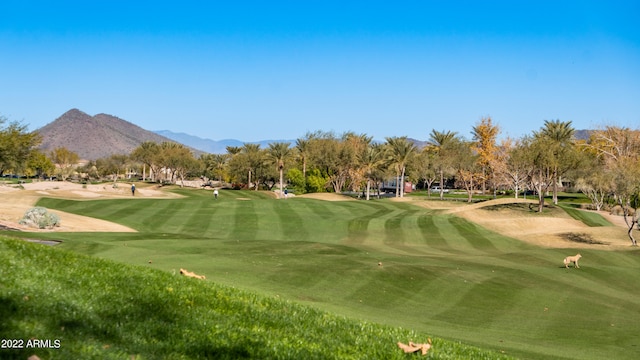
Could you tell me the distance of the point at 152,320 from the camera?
30.4 feet

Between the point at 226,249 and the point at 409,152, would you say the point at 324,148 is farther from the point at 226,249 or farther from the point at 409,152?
the point at 226,249

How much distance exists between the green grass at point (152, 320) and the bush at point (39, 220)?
26.7 meters

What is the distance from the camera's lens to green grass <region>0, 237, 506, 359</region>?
8.01 meters

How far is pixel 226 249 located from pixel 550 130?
87642 mm

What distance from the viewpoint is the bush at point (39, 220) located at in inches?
1414

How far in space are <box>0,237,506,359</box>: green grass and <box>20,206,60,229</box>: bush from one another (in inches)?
1051

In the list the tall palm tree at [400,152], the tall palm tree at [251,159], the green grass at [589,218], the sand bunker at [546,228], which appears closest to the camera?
the sand bunker at [546,228]

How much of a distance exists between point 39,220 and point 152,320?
31.4 metres

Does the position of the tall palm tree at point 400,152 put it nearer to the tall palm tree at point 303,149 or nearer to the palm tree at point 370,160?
the palm tree at point 370,160

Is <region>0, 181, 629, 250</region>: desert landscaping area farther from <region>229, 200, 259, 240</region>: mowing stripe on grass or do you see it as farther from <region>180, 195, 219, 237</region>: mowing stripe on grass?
<region>229, 200, 259, 240</region>: mowing stripe on grass

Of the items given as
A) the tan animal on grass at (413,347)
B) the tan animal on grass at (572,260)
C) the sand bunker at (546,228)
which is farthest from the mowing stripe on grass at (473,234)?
the tan animal on grass at (413,347)

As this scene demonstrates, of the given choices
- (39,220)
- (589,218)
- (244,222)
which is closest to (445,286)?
(244,222)

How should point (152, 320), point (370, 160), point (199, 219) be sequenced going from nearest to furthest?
point (152, 320) < point (199, 219) < point (370, 160)

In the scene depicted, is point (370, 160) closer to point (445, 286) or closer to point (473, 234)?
point (473, 234)
